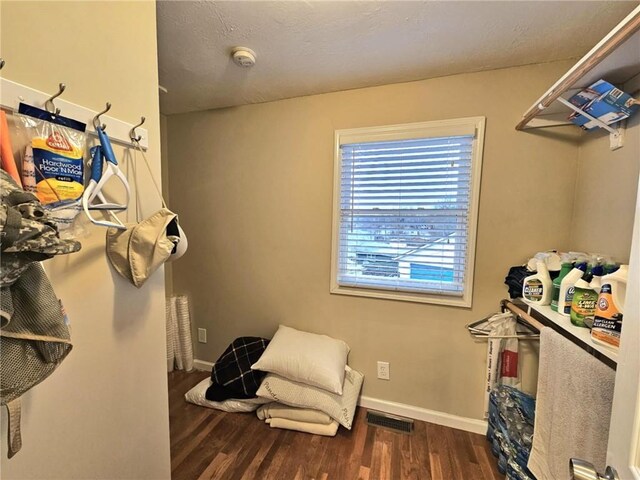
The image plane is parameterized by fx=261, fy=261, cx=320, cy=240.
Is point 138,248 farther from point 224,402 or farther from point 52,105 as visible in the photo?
point 224,402

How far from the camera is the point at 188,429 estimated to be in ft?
5.75

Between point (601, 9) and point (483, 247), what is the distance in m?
1.21

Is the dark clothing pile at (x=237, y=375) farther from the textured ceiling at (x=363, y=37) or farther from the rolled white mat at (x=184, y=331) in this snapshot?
the textured ceiling at (x=363, y=37)

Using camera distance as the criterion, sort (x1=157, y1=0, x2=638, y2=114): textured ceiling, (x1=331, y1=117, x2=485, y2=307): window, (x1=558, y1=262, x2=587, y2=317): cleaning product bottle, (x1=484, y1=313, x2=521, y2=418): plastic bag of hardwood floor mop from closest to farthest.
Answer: (x1=558, y1=262, x2=587, y2=317): cleaning product bottle, (x1=157, y1=0, x2=638, y2=114): textured ceiling, (x1=484, y1=313, x2=521, y2=418): plastic bag of hardwood floor mop, (x1=331, y1=117, x2=485, y2=307): window

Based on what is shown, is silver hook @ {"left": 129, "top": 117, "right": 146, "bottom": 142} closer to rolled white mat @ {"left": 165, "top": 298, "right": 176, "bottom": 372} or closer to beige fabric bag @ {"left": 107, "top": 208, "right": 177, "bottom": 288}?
beige fabric bag @ {"left": 107, "top": 208, "right": 177, "bottom": 288}

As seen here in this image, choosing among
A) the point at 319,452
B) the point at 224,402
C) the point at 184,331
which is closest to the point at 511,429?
the point at 319,452

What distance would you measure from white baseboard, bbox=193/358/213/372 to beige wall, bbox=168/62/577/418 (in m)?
0.06

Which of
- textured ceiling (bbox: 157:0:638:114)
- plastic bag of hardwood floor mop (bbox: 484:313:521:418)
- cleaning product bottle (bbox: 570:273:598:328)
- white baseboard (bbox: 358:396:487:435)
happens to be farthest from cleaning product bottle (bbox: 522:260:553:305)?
textured ceiling (bbox: 157:0:638:114)


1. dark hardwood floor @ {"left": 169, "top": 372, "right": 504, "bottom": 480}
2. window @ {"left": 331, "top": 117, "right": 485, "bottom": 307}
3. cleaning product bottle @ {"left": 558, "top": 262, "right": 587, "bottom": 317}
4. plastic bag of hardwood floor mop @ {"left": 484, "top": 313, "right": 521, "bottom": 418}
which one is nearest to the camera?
cleaning product bottle @ {"left": 558, "top": 262, "right": 587, "bottom": 317}

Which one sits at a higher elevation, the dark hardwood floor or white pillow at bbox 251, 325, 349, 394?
white pillow at bbox 251, 325, 349, 394

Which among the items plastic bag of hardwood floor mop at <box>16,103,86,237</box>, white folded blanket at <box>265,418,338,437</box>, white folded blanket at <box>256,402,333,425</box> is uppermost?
plastic bag of hardwood floor mop at <box>16,103,86,237</box>

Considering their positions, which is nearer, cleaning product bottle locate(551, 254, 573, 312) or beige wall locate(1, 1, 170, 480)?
beige wall locate(1, 1, 170, 480)

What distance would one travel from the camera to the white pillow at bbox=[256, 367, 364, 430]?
1693 mm

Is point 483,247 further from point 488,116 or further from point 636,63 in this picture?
point 636,63
